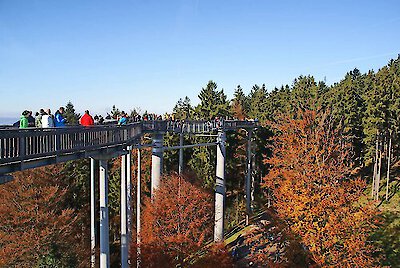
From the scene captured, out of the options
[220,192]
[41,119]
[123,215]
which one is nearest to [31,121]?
[41,119]

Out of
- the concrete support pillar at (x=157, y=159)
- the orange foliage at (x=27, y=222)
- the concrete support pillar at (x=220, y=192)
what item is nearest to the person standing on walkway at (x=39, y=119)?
the orange foliage at (x=27, y=222)

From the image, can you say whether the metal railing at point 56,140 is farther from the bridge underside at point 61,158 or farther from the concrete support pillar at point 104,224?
the concrete support pillar at point 104,224

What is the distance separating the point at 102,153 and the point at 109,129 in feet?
2.96

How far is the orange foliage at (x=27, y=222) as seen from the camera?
20.0 m

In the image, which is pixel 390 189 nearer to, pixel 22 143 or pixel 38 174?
pixel 38 174

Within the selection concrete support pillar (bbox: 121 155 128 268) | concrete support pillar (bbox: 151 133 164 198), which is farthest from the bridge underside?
concrete support pillar (bbox: 151 133 164 198)

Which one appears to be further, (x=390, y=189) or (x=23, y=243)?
(x=390, y=189)

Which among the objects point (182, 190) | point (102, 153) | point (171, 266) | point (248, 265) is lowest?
point (248, 265)

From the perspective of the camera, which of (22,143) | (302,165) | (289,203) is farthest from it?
(302,165)

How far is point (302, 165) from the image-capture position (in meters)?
17.8

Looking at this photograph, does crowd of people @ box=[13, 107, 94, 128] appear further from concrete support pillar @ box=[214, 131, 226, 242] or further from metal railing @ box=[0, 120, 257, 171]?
concrete support pillar @ box=[214, 131, 226, 242]

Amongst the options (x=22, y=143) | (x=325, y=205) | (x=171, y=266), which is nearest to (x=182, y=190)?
(x=171, y=266)

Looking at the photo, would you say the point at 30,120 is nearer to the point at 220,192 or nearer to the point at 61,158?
the point at 61,158

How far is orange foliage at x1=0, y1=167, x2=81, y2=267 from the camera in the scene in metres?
20.0
